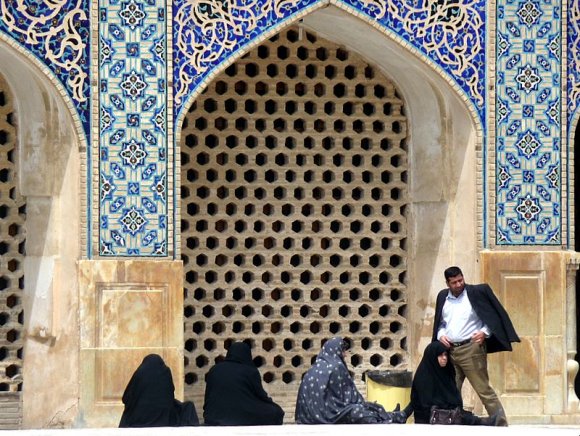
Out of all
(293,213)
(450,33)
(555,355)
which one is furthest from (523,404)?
(450,33)

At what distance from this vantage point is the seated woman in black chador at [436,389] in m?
11.2

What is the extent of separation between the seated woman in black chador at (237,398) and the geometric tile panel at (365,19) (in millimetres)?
1763

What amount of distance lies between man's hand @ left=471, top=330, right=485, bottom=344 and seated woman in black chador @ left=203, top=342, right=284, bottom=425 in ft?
4.22

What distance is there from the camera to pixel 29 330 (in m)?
12.2

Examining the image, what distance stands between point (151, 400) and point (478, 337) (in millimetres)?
→ 2022

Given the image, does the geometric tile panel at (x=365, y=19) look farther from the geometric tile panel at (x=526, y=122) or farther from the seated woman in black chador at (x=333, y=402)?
the seated woman in black chador at (x=333, y=402)

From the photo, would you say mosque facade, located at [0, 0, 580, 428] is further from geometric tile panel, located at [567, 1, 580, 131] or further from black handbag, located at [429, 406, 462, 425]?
black handbag, located at [429, 406, 462, 425]

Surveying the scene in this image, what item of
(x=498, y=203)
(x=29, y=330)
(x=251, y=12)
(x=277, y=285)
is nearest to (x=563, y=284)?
(x=498, y=203)

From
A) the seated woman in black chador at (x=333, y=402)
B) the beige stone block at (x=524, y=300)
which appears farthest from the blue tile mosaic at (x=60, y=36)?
the beige stone block at (x=524, y=300)

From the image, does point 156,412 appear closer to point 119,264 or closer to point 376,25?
point 119,264

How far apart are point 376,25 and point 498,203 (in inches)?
57.1

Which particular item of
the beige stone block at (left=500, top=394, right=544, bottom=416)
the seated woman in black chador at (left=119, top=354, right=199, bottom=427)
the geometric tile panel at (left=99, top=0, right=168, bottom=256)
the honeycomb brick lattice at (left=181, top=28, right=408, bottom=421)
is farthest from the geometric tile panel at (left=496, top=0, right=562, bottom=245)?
the seated woman in black chador at (left=119, top=354, right=199, bottom=427)

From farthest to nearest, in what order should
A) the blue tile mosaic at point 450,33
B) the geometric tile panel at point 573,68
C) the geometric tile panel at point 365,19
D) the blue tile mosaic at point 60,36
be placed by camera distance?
the geometric tile panel at point 573,68 → the blue tile mosaic at point 450,33 → the geometric tile panel at point 365,19 → the blue tile mosaic at point 60,36

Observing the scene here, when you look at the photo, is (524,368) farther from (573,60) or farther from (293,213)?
(573,60)
